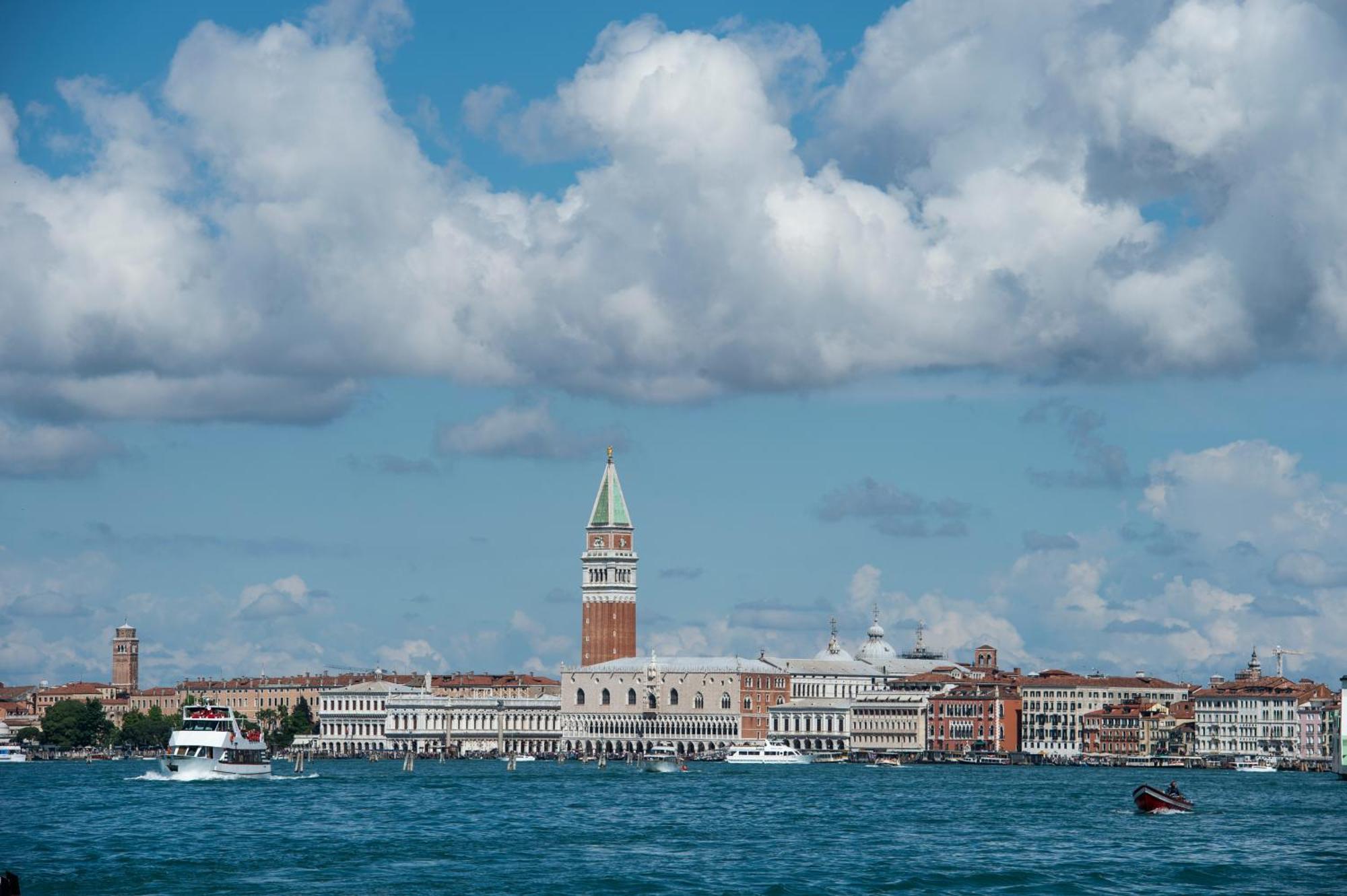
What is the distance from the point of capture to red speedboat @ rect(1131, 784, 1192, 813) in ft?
232

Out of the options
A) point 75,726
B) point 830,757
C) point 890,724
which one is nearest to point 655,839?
point 830,757

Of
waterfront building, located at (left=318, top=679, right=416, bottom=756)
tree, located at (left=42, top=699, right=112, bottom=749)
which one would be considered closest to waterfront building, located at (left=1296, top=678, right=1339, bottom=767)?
waterfront building, located at (left=318, top=679, right=416, bottom=756)

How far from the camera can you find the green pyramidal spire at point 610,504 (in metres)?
170

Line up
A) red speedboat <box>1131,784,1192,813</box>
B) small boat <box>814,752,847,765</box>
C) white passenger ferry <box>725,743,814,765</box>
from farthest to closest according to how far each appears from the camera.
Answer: small boat <box>814,752,847,765</box>
white passenger ferry <box>725,743,814,765</box>
red speedboat <box>1131,784,1192,813</box>

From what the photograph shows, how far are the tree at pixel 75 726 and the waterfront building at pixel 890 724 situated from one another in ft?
168

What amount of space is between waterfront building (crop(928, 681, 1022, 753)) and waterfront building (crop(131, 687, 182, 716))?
207ft

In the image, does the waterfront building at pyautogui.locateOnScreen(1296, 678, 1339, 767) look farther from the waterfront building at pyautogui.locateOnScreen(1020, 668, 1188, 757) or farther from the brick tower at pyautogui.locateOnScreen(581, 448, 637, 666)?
the brick tower at pyautogui.locateOnScreen(581, 448, 637, 666)

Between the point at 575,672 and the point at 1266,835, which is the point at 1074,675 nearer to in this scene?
the point at 575,672

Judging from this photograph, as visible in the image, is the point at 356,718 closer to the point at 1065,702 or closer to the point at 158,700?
the point at 158,700

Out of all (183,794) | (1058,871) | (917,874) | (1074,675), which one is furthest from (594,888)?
(1074,675)

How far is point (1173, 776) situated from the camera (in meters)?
121

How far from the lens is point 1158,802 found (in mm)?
70750

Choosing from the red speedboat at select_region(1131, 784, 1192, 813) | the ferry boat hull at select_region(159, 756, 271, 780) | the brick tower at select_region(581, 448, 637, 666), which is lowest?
the red speedboat at select_region(1131, 784, 1192, 813)

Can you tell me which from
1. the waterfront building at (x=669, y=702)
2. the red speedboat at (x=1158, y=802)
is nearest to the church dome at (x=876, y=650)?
the waterfront building at (x=669, y=702)
